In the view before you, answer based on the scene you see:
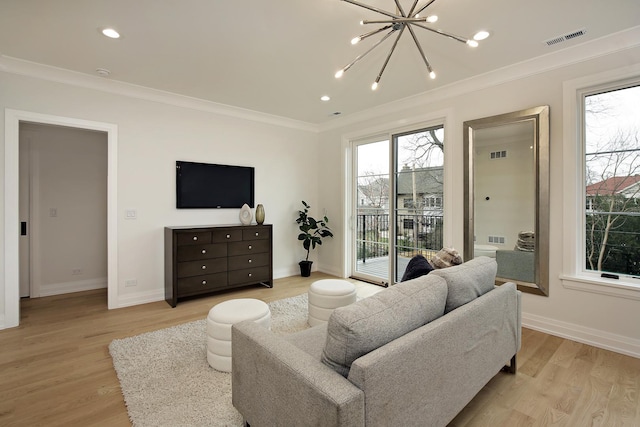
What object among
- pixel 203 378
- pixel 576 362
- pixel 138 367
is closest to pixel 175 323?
pixel 138 367

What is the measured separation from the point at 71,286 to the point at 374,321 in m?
5.04

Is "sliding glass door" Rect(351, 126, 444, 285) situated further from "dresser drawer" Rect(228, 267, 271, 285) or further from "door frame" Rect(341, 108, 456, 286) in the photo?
"dresser drawer" Rect(228, 267, 271, 285)

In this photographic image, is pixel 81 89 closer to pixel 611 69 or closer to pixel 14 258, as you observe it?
pixel 14 258

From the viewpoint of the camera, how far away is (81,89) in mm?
3447

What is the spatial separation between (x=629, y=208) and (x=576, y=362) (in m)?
1.47

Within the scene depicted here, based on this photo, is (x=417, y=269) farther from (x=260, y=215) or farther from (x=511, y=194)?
(x=260, y=215)

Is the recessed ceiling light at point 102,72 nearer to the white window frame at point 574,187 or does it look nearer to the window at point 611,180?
the white window frame at point 574,187

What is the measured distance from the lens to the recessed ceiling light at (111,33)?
8.22ft

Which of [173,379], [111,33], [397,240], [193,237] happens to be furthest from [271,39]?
[397,240]

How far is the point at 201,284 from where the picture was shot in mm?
3926

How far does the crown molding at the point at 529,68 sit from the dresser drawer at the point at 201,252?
10.1 ft

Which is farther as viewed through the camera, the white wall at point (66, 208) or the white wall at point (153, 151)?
the white wall at point (66, 208)

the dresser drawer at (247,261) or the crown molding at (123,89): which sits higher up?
the crown molding at (123,89)

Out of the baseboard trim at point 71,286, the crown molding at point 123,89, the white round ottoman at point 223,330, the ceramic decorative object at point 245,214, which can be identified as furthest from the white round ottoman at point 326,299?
the baseboard trim at point 71,286
